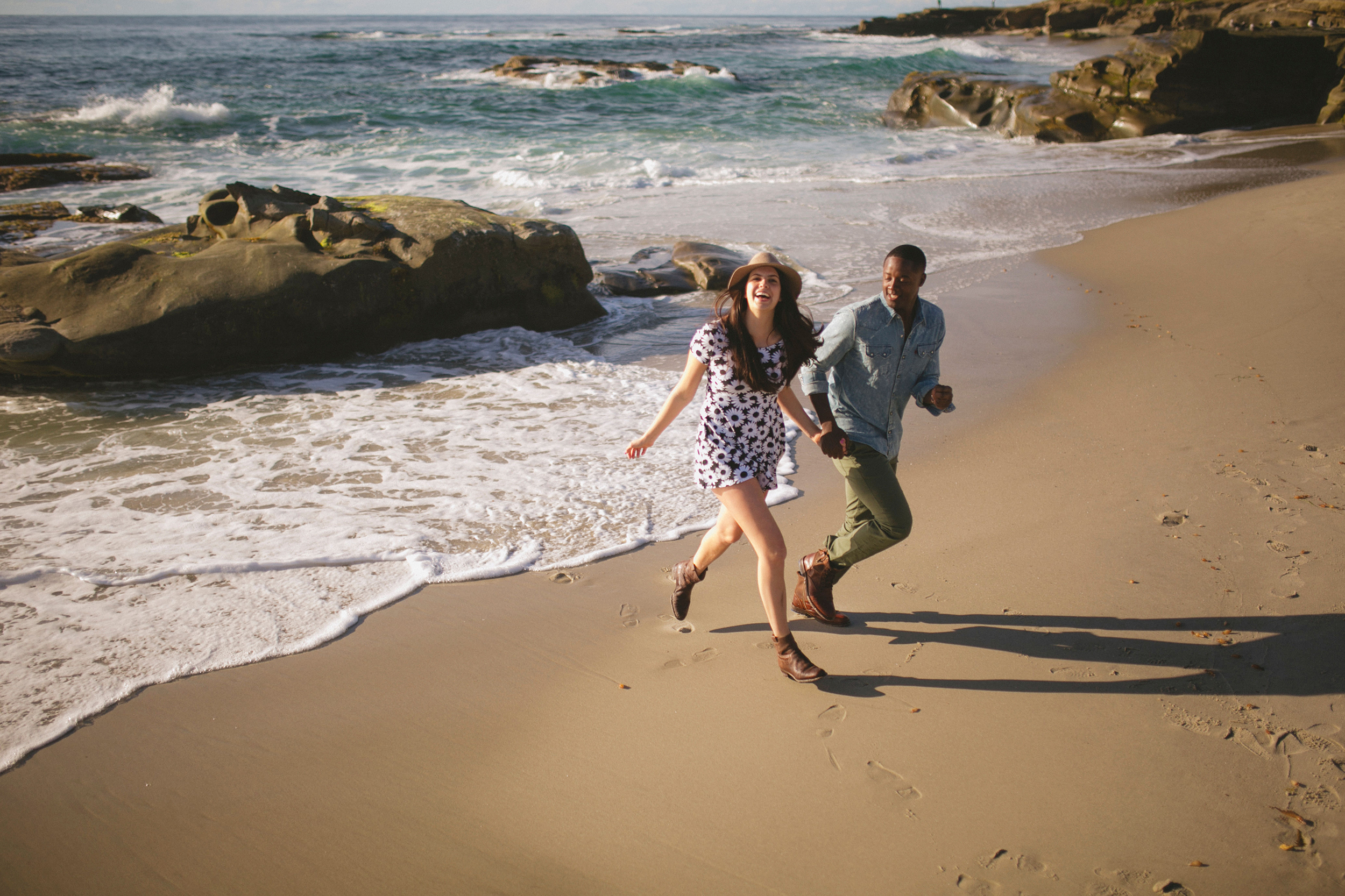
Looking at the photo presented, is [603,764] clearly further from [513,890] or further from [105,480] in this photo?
[105,480]

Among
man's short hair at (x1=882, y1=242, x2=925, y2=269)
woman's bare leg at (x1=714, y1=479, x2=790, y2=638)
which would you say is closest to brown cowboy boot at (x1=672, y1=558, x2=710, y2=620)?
woman's bare leg at (x1=714, y1=479, x2=790, y2=638)

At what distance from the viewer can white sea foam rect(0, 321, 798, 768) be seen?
369 centimetres

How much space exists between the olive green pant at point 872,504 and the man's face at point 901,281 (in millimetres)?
606

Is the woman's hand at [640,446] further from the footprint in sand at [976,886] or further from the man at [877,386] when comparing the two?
the footprint in sand at [976,886]

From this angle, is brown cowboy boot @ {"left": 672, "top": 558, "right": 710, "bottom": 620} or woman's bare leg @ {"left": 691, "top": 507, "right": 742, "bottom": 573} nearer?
woman's bare leg @ {"left": 691, "top": 507, "right": 742, "bottom": 573}

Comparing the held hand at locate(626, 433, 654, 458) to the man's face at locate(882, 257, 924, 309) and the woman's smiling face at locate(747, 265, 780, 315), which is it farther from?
the man's face at locate(882, 257, 924, 309)

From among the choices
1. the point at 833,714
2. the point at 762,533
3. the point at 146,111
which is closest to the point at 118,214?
the point at 762,533

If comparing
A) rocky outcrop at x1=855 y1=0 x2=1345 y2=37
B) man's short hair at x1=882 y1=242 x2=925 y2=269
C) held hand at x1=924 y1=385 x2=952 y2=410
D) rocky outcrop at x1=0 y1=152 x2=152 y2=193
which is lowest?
held hand at x1=924 y1=385 x2=952 y2=410

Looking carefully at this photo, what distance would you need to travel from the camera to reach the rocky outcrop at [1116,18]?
28391 mm

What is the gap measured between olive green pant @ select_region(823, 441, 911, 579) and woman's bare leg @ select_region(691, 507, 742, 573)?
19.9 inches

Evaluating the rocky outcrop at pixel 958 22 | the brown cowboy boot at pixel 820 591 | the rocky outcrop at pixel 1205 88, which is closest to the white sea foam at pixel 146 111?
the rocky outcrop at pixel 1205 88

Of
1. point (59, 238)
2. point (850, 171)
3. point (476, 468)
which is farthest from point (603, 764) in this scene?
point (850, 171)

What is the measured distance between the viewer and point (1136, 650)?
3344 millimetres

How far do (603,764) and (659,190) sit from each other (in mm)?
13821
